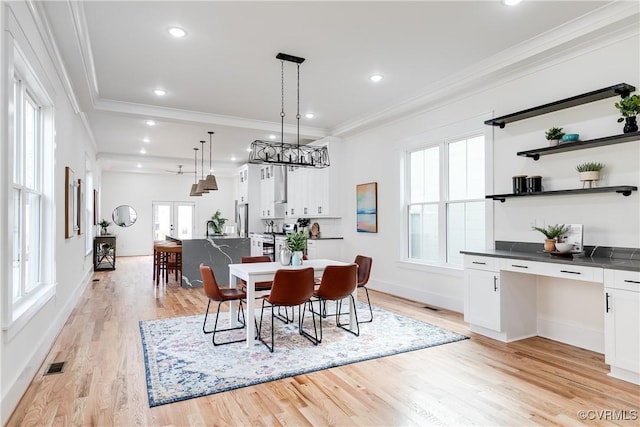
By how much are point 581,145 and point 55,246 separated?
16.8ft

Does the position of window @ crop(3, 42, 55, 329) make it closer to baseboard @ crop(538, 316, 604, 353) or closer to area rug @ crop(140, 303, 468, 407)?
area rug @ crop(140, 303, 468, 407)

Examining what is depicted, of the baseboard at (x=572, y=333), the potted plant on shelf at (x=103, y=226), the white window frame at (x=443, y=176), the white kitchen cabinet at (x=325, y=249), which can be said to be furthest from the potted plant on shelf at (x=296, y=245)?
the potted plant on shelf at (x=103, y=226)

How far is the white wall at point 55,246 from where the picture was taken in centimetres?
229

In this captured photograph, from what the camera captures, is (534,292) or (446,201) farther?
(446,201)

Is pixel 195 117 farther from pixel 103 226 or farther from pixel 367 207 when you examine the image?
pixel 103 226

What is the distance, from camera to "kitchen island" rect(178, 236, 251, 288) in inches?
270

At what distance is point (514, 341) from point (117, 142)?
8.28 meters

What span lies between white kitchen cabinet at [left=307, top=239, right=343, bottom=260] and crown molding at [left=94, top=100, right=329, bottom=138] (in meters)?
1.99

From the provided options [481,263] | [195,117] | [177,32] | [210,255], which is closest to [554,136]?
[481,263]

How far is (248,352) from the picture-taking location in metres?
3.48

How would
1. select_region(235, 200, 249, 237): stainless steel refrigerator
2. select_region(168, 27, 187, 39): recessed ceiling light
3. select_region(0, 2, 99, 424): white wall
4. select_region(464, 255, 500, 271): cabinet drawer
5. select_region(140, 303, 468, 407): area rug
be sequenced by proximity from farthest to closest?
1. select_region(235, 200, 249, 237): stainless steel refrigerator
2. select_region(464, 255, 500, 271): cabinet drawer
3. select_region(168, 27, 187, 39): recessed ceiling light
4. select_region(140, 303, 468, 407): area rug
5. select_region(0, 2, 99, 424): white wall

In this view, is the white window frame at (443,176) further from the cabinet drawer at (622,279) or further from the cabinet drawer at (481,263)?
the cabinet drawer at (622,279)

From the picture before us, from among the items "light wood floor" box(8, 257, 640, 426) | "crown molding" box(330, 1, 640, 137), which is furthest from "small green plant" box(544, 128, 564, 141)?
"light wood floor" box(8, 257, 640, 426)
